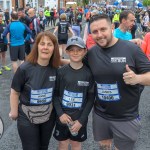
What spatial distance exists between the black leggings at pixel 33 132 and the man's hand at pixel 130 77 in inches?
36.6

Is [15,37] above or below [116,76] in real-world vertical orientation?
below

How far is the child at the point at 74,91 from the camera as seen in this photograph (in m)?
2.99

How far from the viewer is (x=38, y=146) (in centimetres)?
313

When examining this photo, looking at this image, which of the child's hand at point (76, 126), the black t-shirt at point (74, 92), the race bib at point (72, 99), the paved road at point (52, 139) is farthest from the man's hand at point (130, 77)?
the paved road at point (52, 139)

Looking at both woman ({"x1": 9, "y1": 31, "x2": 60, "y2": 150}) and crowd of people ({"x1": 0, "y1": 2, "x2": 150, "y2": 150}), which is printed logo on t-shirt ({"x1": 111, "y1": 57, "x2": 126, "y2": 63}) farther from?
woman ({"x1": 9, "y1": 31, "x2": 60, "y2": 150})

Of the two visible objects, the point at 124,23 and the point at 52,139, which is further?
the point at 124,23

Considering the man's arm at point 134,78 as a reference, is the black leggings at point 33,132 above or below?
below

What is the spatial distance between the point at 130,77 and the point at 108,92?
0.33 metres

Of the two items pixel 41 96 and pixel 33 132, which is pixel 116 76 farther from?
pixel 33 132

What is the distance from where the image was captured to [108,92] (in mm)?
2836

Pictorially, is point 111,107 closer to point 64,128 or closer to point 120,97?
point 120,97

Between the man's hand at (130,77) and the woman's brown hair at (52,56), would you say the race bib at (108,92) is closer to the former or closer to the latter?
the man's hand at (130,77)

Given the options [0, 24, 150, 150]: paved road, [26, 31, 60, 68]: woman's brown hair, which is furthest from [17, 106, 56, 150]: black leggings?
[0, 24, 150, 150]: paved road

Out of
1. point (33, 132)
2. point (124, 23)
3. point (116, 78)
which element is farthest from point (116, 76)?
point (124, 23)
